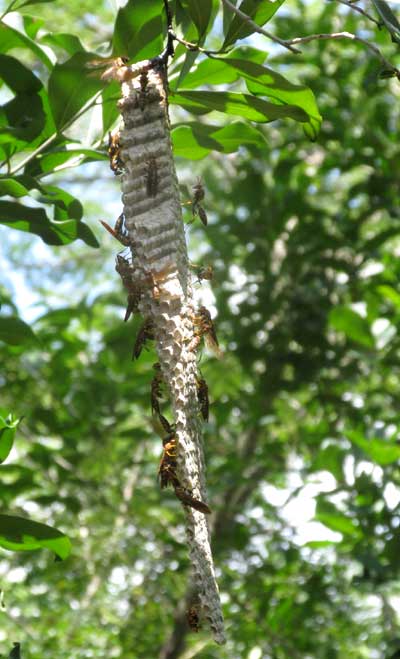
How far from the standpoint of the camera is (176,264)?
0.59 m

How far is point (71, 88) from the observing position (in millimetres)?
751

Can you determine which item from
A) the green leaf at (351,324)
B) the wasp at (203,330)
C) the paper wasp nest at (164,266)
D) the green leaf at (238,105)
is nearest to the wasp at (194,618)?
the paper wasp nest at (164,266)

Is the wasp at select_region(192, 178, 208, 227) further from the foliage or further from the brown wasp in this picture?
the foliage

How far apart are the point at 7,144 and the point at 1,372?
1.07 metres

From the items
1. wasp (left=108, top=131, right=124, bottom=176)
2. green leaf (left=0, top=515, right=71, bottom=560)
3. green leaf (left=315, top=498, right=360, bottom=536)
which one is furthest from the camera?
green leaf (left=315, top=498, right=360, bottom=536)

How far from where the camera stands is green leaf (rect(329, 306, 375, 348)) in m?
1.59

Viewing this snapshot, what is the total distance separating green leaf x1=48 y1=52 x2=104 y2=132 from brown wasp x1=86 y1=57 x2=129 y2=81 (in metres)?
0.03

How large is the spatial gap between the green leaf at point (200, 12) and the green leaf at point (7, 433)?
34 cm

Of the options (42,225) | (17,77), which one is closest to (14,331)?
(42,225)

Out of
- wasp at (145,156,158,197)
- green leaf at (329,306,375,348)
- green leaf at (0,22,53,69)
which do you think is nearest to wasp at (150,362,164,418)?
wasp at (145,156,158,197)

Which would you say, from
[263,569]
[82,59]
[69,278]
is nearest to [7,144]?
[82,59]

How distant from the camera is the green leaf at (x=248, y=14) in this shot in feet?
2.31

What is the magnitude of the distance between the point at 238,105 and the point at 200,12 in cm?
8

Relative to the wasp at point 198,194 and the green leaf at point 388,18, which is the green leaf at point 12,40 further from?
the green leaf at point 388,18
